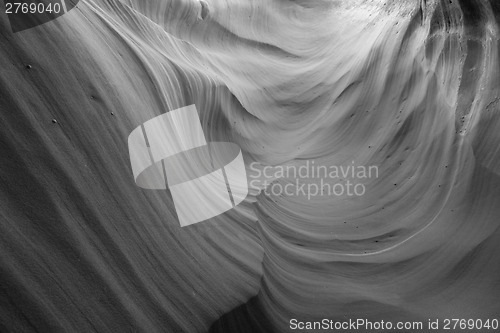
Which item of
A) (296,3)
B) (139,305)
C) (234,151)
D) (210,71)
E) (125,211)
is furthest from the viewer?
(296,3)

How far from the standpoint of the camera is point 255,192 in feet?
4.59

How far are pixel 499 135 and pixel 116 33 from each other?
1.33 metres

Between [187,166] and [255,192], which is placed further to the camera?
[255,192]

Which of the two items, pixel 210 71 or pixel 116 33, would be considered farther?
pixel 210 71

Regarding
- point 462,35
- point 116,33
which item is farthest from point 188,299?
point 462,35

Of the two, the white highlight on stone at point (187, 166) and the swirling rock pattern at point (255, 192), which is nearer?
the swirling rock pattern at point (255, 192)

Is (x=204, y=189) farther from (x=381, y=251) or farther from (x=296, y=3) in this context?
(x=296, y=3)

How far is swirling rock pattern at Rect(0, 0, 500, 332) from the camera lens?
0.80 meters

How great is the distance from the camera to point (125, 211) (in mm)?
946

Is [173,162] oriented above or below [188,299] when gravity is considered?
above

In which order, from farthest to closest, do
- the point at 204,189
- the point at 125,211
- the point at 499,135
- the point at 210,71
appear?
the point at 210,71
the point at 499,135
the point at 204,189
the point at 125,211

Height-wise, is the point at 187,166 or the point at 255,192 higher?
the point at 187,166

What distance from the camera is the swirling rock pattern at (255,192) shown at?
0.80m

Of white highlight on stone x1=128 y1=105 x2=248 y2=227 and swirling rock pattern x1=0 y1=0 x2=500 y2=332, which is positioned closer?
swirling rock pattern x1=0 y1=0 x2=500 y2=332
